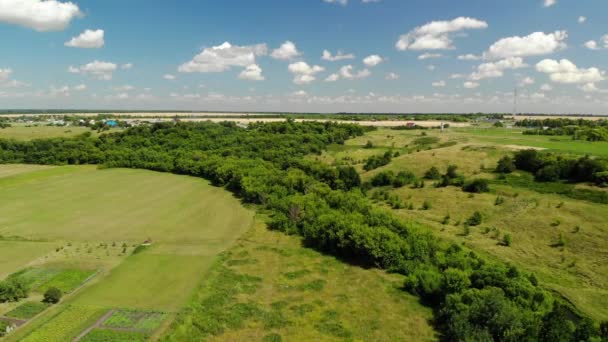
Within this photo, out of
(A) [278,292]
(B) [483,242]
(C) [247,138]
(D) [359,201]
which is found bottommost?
(A) [278,292]

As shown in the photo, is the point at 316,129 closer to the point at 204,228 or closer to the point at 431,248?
the point at 204,228

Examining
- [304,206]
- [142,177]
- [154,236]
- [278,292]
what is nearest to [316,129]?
[142,177]

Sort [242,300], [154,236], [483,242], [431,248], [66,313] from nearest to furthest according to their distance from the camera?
[66,313], [242,300], [431,248], [483,242], [154,236]

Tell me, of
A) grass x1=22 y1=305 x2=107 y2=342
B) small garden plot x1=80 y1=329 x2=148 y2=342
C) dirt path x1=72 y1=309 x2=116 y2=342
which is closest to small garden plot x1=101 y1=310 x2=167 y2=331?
dirt path x1=72 y1=309 x2=116 y2=342

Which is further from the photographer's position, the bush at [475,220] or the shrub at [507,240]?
the bush at [475,220]

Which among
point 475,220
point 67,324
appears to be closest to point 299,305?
point 67,324

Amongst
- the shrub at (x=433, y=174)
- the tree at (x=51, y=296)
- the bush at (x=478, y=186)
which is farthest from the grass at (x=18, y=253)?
the shrub at (x=433, y=174)

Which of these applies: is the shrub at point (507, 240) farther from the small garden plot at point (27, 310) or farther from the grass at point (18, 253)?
the grass at point (18, 253)

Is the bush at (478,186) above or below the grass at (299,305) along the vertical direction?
above
